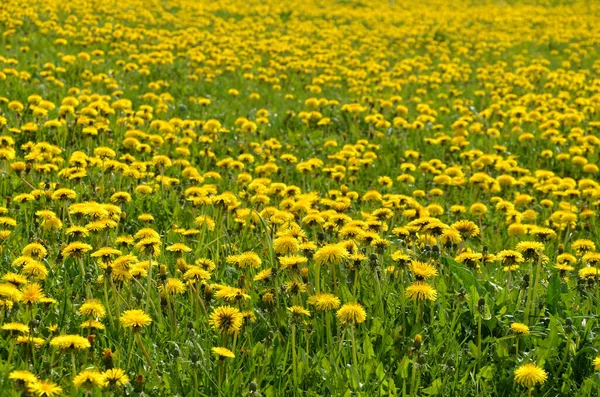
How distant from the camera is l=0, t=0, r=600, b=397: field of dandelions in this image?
9.37ft

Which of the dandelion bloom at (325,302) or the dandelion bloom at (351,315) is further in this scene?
the dandelion bloom at (325,302)

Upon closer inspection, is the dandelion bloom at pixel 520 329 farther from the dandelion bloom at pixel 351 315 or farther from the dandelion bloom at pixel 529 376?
the dandelion bloom at pixel 351 315

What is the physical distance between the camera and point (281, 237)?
3529mm

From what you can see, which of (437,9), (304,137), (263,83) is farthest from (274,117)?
(437,9)

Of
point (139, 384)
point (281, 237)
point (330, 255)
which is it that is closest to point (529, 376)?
point (330, 255)

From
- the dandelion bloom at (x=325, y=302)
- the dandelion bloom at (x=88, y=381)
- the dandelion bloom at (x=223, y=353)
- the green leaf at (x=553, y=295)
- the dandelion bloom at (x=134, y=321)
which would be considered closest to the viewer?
the dandelion bloom at (x=88, y=381)

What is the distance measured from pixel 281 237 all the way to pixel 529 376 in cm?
143

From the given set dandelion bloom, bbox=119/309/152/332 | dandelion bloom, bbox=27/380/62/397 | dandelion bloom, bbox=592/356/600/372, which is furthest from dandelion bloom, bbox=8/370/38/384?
dandelion bloom, bbox=592/356/600/372

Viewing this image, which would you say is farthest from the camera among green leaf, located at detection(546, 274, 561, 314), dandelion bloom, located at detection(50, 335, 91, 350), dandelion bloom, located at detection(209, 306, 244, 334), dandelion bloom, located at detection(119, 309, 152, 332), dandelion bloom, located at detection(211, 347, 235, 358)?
green leaf, located at detection(546, 274, 561, 314)

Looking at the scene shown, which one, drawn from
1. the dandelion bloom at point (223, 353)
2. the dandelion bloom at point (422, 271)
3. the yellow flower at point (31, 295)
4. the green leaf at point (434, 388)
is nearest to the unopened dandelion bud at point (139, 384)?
the dandelion bloom at point (223, 353)

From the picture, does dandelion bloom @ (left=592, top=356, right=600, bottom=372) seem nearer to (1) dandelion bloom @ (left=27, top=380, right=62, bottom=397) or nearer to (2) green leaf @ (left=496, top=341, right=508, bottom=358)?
(2) green leaf @ (left=496, top=341, right=508, bottom=358)

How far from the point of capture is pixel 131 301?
3314 millimetres

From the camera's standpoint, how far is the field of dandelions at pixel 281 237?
9.37 ft

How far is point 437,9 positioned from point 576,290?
21.0 metres
